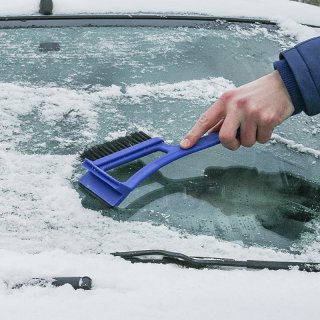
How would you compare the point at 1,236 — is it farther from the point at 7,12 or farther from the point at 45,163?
the point at 7,12

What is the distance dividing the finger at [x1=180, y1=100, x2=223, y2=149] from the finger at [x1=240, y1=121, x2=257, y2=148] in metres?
0.08

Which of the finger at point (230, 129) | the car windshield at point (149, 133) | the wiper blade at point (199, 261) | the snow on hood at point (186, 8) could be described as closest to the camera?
the wiper blade at point (199, 261)

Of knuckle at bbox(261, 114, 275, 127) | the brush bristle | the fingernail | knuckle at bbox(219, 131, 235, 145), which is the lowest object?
the brush bristle

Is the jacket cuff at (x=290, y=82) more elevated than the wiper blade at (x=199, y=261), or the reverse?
the jacket cuff at (x=290, y=82)

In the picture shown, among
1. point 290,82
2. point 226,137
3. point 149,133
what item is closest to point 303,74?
point 290,82

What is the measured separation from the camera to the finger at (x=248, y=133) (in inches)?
75.4

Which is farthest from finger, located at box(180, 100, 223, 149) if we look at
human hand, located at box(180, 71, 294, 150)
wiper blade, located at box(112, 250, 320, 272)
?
wiper blade, located at box(112, 250, 320, 272)

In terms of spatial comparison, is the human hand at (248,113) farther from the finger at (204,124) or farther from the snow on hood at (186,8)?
the snow on hood at (186,8)

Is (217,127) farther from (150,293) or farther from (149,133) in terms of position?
(150,293)

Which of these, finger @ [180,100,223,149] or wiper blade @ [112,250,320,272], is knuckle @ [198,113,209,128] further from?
wiper blade @ [112,250,320,272]

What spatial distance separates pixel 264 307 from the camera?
142cm

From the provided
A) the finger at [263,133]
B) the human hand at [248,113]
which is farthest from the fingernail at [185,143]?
the finger at [263,133]

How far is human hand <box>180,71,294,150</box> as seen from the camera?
1903 millimetres

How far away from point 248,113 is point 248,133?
0.21 ft
